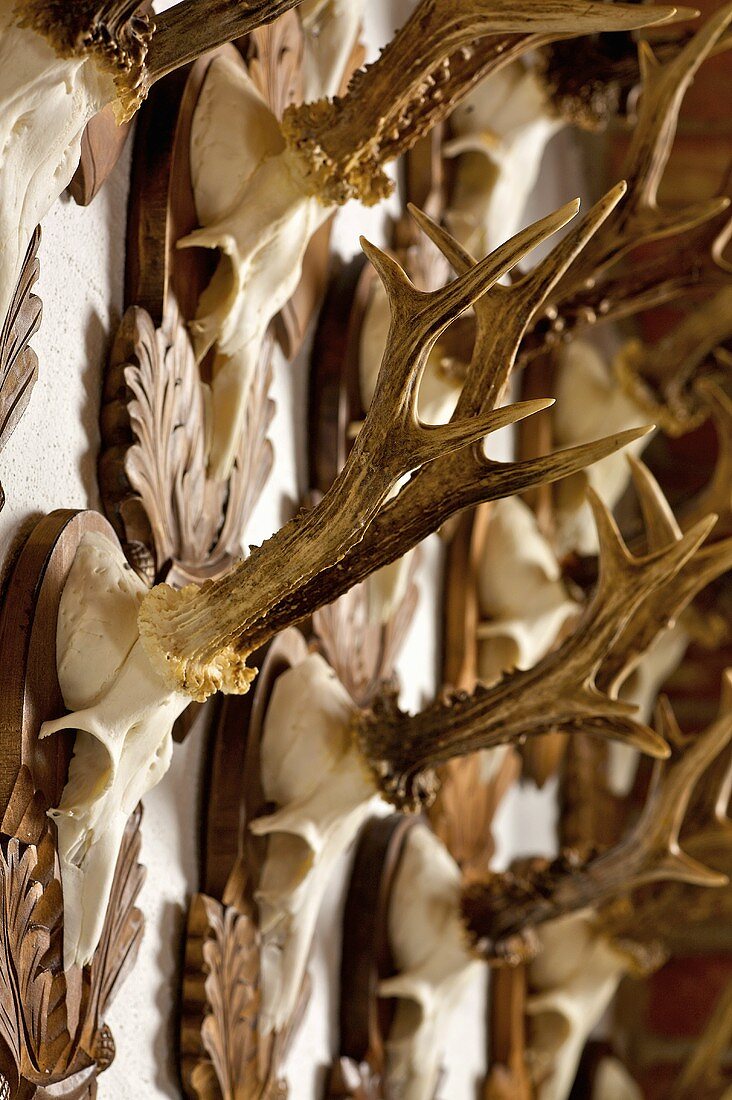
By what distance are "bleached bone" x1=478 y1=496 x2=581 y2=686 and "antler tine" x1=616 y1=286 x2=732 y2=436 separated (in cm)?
14

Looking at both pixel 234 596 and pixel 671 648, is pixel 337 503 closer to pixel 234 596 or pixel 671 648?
pixel 234 596

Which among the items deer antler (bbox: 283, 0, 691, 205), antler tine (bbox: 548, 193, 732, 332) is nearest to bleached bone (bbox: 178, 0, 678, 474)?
deer antler (bbox: 283, 0, 691, 205)

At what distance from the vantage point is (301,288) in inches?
22.5

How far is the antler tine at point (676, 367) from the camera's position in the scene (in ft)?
2.82

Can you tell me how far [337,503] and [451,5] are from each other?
0.19 m

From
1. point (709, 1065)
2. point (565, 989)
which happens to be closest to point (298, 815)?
point (565, 989)

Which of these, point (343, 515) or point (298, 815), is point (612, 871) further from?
point (343, 515)

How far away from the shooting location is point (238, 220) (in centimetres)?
47

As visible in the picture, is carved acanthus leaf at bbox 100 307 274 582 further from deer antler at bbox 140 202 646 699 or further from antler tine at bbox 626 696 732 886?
antler tine at bbox 626 696 732 886

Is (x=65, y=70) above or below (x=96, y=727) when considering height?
above

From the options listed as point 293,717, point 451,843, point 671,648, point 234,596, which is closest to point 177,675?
point 234,596

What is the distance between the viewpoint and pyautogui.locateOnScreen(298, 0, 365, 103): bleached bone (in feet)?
1.75

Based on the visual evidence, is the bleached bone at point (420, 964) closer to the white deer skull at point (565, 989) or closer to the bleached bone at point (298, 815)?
the bleached bone at point (298, 815)

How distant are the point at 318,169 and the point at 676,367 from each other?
1.51 feet
